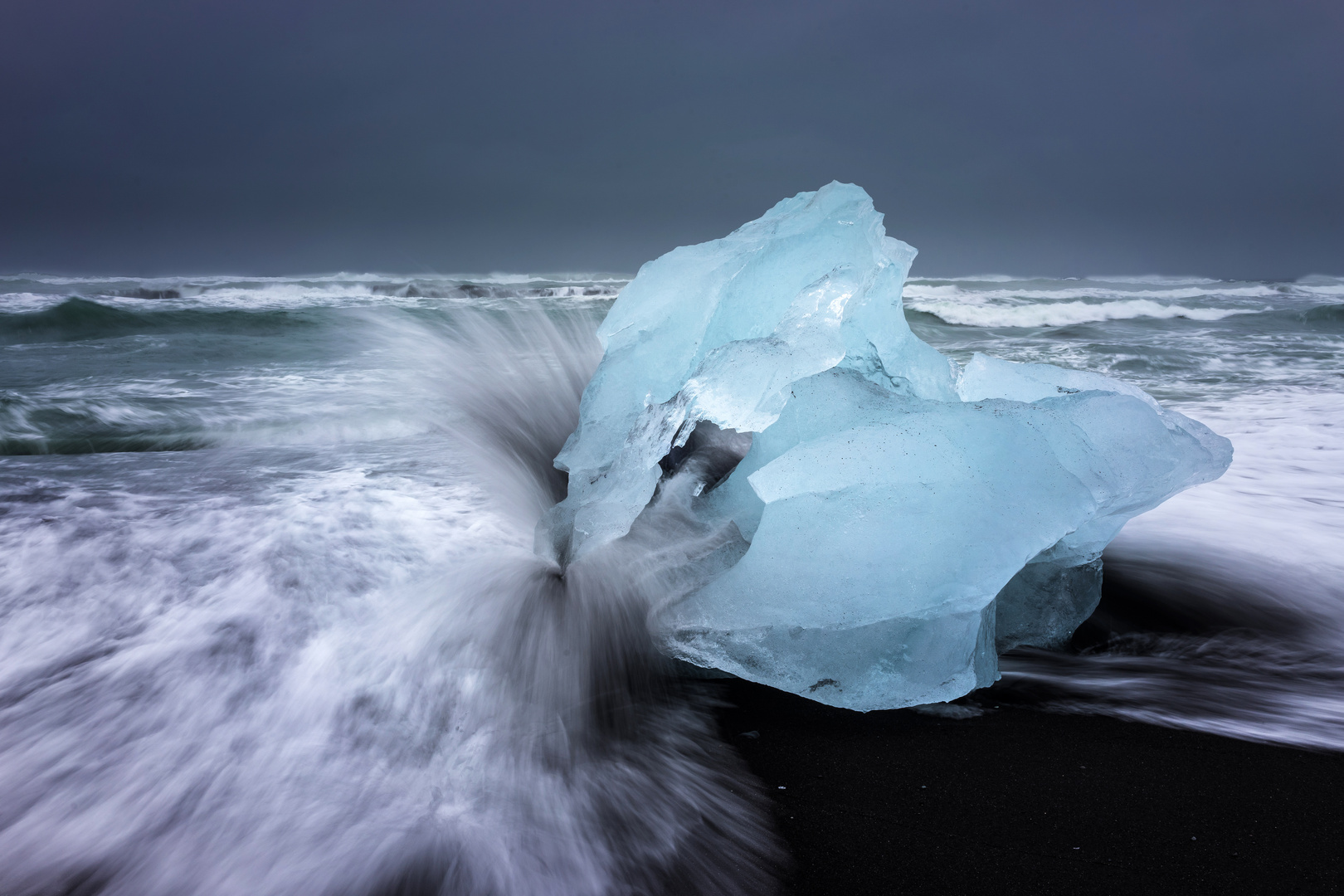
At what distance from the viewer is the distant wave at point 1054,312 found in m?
14.4

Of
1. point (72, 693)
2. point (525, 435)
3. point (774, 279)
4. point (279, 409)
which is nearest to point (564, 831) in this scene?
point (72, 693)

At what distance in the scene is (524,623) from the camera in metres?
1.89

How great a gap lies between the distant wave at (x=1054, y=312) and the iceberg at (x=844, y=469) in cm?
1277

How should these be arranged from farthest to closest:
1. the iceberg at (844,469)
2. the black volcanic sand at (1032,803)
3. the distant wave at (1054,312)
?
1. the distant wave at (1054,312)
2. the iceberg at (844,469)
3. the black volcanic sand at (1032,803)

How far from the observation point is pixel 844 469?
170 centimetres

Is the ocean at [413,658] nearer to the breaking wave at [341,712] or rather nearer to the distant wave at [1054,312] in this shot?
the breaking wave at [341,712]

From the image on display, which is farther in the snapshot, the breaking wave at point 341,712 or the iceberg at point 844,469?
the iceberg at point 844,469

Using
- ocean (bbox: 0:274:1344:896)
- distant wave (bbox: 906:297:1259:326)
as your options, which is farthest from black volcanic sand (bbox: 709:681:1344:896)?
distant wave (bbox: 906:297:1259:326)

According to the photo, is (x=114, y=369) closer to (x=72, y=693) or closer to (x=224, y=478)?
(x=224, y=478)

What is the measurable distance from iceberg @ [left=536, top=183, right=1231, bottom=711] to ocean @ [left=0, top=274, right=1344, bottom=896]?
197mm

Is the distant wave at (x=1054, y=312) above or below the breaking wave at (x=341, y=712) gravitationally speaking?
above

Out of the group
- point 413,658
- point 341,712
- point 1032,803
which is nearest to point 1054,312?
point 1032,803

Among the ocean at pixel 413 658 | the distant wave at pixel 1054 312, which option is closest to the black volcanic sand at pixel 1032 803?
the ocean at pixel 413 658

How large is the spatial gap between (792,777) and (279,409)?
4.08m
